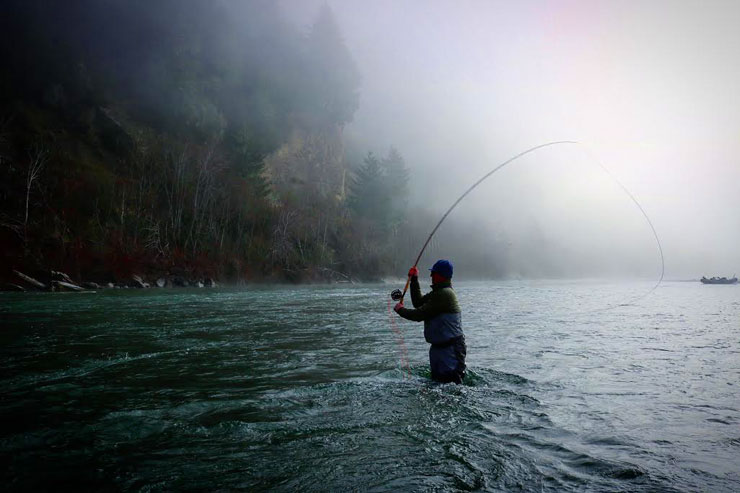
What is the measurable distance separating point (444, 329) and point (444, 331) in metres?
0.03

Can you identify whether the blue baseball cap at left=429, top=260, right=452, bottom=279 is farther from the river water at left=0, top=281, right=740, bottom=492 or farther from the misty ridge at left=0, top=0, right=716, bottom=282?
the misty ridge at left=0, top=0, right=716, bottom=282

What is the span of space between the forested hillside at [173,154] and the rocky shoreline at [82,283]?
0.66 m

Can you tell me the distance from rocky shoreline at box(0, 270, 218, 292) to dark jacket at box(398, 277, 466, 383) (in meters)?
27.9

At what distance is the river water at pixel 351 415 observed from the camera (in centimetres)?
374

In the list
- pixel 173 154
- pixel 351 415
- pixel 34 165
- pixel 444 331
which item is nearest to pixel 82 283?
pixel 34 165

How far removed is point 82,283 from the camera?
29469mm

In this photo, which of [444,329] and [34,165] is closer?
[444,329]

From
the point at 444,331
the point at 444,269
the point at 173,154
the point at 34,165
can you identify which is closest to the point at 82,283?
the point at 34,165

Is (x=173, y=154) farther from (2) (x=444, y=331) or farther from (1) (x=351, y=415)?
(1) (x=351, y=415)

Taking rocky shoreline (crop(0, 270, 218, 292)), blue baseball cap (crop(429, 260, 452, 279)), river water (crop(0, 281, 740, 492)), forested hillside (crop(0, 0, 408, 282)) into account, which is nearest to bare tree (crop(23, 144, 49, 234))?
forested hillside (crop(0, 0, 408, 282))

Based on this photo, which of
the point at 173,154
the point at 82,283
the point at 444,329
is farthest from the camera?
the point at 173,154

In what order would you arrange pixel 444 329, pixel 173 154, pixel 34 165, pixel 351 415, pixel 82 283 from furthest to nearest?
pixel 173 154, pixel 34 165, pixel 82 283, pixel 444 329, pixel 351 415

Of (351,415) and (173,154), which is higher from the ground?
(173,154)

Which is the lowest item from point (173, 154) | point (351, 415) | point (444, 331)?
point (351, 415)
